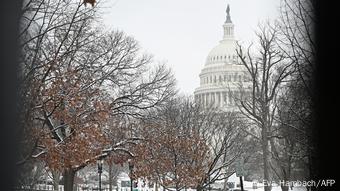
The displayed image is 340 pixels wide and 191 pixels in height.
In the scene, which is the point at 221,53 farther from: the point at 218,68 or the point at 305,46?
the point at 305,46

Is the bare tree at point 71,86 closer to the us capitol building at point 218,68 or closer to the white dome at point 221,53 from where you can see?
the us capitol building at point 218,68

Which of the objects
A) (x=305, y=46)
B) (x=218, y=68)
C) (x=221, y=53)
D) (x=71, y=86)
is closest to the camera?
(x=305, y=46)

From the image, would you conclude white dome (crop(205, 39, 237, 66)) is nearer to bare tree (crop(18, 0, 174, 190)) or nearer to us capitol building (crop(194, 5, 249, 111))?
us capitol building (crop(194, 5, 249, 111))

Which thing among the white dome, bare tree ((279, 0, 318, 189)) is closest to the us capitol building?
the white dome

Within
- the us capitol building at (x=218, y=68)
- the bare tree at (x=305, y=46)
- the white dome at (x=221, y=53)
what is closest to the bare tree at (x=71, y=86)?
the bare tree at (x=305, y=46)

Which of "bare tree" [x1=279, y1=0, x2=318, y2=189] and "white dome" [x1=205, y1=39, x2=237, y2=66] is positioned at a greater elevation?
"white dome" [x1=205, y1=39, x2=237, y2=66]

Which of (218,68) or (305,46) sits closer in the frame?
(305,46)

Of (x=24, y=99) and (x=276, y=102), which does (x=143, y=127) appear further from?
(x=24, y=99)

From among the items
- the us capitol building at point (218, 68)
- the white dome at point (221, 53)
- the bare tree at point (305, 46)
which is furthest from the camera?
the white dome at point (221, 53)

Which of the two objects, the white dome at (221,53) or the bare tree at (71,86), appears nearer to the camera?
the bare tree at (71,86)

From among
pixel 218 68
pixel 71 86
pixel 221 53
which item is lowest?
pixel 71 86

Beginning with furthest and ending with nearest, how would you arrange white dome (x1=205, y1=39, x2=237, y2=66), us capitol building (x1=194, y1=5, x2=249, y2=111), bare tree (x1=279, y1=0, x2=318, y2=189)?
white dome (x1=205, y1=39, x2=237, y2=66), us capitol building (x1=194, y1=5, x2=249, y2=111), bare tree (x1=279, y1=0, x2=318, y2=189)

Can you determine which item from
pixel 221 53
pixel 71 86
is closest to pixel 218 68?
pixel 221 53

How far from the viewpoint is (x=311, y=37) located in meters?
6.66
